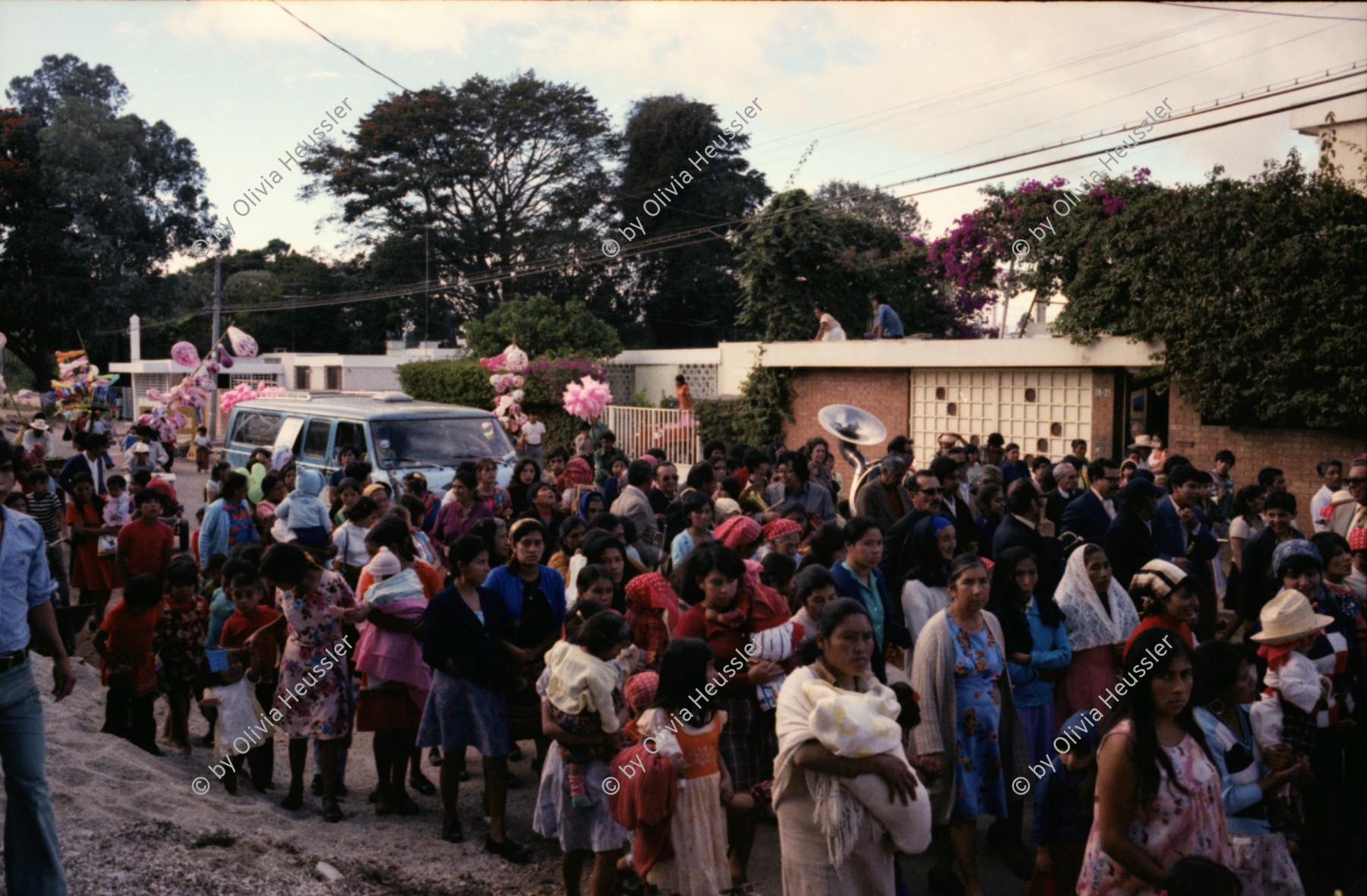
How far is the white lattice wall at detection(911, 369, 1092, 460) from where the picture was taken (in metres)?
17.2

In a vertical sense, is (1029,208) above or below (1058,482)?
above

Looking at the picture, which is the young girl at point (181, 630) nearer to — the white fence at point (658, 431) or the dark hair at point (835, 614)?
the dark hair at point (835, 614)

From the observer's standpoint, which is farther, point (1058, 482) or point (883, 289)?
point (883, 289)

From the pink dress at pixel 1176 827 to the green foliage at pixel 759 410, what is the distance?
17537mm

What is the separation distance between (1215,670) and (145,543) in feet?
25.4

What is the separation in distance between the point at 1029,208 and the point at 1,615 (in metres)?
17.5

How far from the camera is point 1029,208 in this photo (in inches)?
739

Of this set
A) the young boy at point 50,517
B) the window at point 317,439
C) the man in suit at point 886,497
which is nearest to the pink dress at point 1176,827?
the man in suit at point 886,497

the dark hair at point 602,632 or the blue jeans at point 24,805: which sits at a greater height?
the dark hair at point 602,632

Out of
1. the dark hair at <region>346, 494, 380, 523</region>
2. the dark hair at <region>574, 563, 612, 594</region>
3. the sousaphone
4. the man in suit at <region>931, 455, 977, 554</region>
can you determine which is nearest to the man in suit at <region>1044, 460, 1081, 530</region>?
the man in suit at <region>931, 455, 977, 554</region>

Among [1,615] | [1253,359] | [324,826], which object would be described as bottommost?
[324,826]

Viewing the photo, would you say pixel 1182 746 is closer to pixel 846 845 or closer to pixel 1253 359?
pixel 846 845

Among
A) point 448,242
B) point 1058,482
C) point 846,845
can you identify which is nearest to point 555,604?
point 846,845

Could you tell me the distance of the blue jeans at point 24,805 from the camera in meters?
4.11
